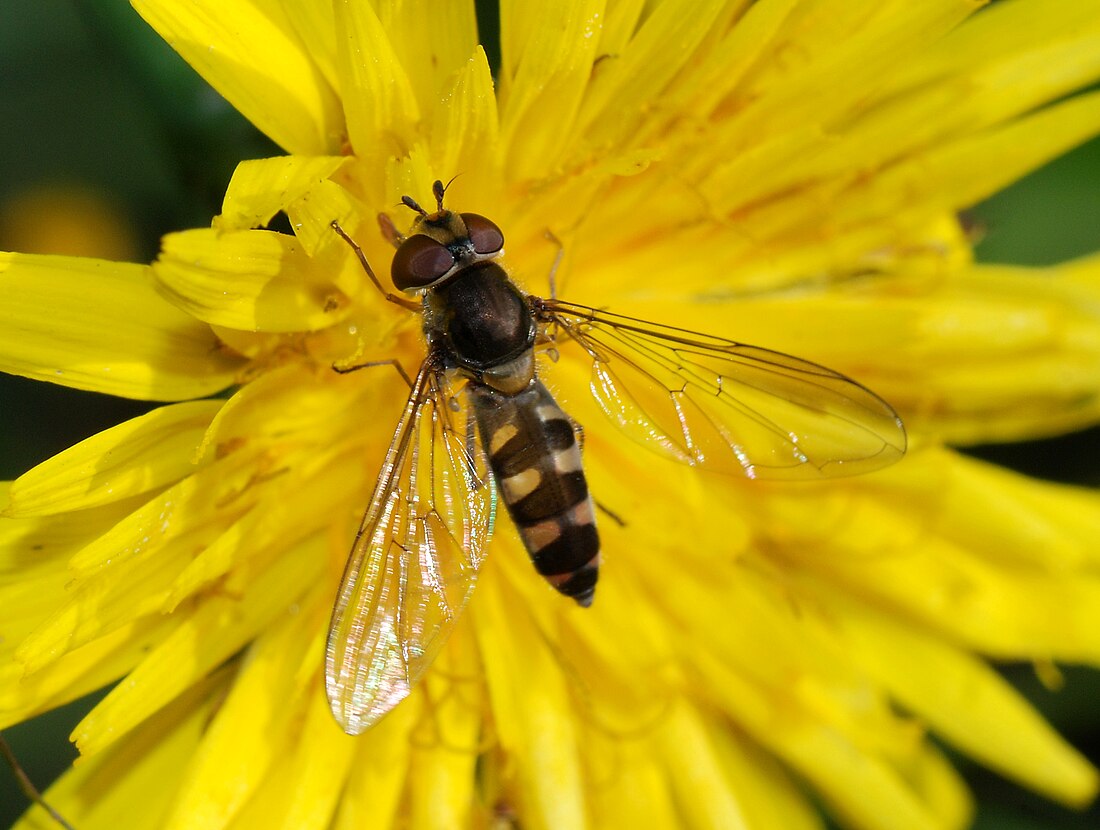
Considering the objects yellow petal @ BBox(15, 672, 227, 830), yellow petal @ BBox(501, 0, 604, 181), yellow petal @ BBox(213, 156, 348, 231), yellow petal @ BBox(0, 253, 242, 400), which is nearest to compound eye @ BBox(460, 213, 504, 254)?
yellow petal @ BBox(501, 0, 604, 181)

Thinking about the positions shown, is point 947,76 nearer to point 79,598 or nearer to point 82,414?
point 79,598

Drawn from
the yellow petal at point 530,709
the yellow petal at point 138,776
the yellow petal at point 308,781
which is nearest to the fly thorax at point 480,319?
the yellow petal at point 530,709

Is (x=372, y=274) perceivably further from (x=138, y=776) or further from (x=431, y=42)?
(x=138, y=776)

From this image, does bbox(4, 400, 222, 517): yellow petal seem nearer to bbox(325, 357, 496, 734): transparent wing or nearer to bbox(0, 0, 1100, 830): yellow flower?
bbox(0, 0, 1100, 830): yellow flower

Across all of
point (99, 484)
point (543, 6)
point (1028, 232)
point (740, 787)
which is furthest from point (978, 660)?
point (99, 484)

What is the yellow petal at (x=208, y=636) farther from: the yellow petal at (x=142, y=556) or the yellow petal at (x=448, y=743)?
the yellow petal at (x=448, y=743)

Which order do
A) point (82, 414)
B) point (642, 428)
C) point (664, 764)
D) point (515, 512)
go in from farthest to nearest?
point (82, 414), point (664, 764), point (642, 428), point (515, 512)

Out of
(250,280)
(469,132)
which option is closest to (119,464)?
(250,280)

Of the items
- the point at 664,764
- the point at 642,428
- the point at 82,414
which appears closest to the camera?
the point at 642,428
